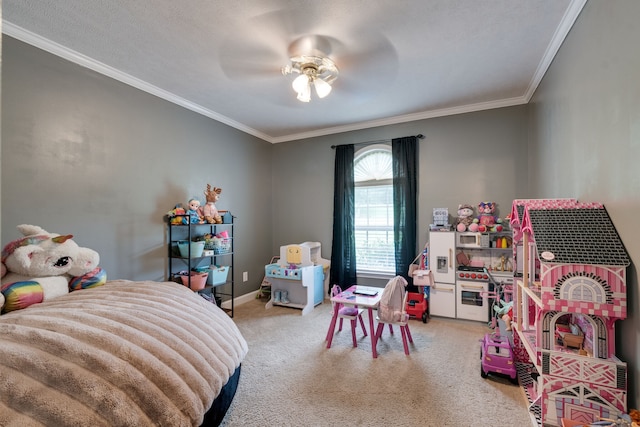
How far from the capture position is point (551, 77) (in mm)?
2658

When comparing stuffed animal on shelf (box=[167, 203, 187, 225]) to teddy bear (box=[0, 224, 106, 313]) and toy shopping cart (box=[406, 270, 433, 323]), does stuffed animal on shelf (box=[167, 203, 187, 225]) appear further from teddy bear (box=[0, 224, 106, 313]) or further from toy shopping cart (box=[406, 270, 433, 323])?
toy shopping cart (box=[406, 270, 433, 323])

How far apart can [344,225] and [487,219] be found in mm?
1755

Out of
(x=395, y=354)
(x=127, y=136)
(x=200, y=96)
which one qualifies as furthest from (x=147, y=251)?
(x=395, y=354)

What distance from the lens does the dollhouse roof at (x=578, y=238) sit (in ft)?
5.41

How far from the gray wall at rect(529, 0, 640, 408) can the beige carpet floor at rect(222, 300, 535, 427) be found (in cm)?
81

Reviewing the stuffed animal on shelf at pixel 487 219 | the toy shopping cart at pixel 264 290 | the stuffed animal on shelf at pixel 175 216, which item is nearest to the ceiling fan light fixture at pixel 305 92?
the stuffed animal on shelf at pixel 175 216

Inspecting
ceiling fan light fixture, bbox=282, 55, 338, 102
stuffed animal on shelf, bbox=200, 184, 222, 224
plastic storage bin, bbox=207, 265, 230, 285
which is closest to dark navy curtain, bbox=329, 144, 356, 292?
plastic storage bin, bbox=207, 265, 230, 285

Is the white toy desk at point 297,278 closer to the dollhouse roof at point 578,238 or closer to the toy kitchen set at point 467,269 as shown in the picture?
the toy kitchen set at point 467,269

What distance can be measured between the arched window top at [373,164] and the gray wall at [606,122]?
1984 millimetres

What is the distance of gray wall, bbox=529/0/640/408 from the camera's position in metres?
1.58

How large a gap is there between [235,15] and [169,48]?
710 mm

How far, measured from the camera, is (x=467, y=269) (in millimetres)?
3582

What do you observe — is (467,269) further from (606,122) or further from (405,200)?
(606,122)

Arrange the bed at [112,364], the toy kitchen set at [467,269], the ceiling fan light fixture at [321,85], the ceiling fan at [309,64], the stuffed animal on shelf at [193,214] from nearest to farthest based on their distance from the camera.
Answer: the bed at [112,364] → the ceiling fan at [309,64] → the ceiling fan light fixture at [321,85] → the stuffed animal on shelf at [193,214] → the toy kitchen set at [467,269]
